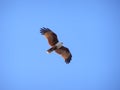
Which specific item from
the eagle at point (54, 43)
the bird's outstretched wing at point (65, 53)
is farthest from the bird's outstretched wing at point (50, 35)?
the bird's outstretched wing at point (65, 53)

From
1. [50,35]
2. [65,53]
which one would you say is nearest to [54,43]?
[50,35]

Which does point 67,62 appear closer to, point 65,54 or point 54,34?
point 65,54

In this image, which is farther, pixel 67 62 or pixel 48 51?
pixel 67 62

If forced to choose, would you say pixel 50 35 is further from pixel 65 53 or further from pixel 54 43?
pixel 65 53

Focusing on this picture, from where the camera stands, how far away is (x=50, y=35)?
1894cm

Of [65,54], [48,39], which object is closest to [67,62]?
[65,54]

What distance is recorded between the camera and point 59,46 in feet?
61.7

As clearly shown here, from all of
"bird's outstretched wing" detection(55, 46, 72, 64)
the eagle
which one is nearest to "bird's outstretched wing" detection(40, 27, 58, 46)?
the eagle

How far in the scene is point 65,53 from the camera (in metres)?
19.5

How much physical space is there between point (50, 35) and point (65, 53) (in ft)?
4.08

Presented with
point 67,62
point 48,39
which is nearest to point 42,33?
point 48,39

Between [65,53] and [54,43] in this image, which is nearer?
[54,43]

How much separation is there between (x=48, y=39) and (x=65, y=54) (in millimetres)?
1243

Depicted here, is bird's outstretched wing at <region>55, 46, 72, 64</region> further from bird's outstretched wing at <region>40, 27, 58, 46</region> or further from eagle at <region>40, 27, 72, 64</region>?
bird's outstretched wing at <region>40, 27, 58, 46</region>
